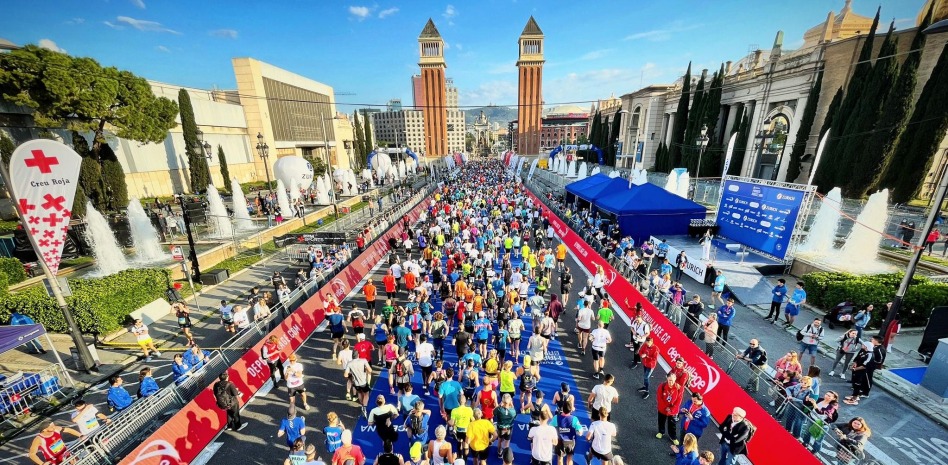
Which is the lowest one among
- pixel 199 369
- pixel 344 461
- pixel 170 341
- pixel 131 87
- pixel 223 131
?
pixel 170 341

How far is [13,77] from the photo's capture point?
18.8 m

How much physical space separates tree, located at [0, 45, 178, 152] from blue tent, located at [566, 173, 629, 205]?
31.1 metres

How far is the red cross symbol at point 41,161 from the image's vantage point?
7.44m

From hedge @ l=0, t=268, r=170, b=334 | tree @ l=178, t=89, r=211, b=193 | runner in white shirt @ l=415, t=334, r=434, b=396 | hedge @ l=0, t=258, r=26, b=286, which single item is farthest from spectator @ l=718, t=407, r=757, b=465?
tree @ l=178, t=89, r=211, b=193

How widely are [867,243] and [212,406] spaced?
2161 centimetres

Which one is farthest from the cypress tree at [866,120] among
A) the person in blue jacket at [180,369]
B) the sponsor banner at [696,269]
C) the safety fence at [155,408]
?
the person in blue jacket at [180,369]

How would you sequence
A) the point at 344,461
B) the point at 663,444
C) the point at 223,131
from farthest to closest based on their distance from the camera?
the point at 223,131
the point at 663,444
the point at 344,461

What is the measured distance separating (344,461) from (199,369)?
474cm

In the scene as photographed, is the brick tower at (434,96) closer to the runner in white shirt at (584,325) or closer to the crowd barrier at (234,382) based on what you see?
the crowd barrier at (234,382)

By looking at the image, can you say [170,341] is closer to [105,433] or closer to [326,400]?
[105,433]

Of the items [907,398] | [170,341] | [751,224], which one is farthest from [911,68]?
[170,341]

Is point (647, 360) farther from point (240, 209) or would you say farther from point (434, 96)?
point (434, 96)

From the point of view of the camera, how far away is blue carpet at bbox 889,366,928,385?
7746 millimetres

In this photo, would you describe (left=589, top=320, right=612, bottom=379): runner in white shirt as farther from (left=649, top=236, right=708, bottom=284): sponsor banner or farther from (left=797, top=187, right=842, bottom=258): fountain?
(left=797, top=187, right=842, bottom=258): fountain
